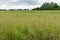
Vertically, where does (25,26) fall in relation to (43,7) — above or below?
above

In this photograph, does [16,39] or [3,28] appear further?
[3,28]

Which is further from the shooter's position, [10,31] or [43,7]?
[43,7]

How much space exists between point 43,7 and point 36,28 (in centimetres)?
5157

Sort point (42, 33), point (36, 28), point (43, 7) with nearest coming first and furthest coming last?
point (42, 33)
point (36, 28)
point (43, 7)

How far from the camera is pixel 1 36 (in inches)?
284

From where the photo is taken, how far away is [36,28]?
8180mm

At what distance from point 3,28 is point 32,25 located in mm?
1231

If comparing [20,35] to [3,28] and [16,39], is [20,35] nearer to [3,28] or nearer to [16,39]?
[16,39]

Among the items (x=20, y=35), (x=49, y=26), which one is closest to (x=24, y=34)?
(x=20, y=35)

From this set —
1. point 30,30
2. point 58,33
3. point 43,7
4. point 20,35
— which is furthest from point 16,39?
point 43,7

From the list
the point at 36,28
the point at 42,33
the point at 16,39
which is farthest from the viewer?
the point at 36,28

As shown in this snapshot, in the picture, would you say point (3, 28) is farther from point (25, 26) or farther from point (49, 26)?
point (49, 26)

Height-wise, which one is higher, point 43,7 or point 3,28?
point 3,28

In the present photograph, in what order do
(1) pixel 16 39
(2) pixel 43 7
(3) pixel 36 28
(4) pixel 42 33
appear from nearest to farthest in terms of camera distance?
(1) pixel 16 39 < (4) pixel 42 33 < (3) pixel 36 28 < (2) pixel 43 7
